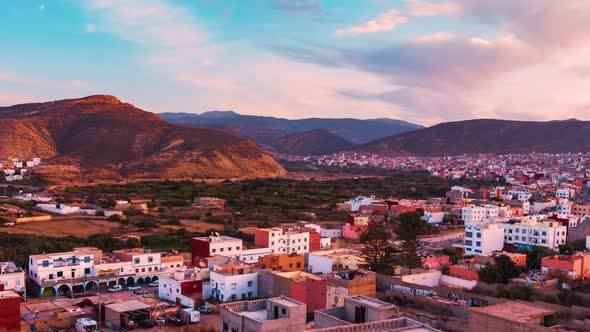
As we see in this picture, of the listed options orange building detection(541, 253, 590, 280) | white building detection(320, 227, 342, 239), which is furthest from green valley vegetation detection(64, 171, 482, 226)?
orange building detection(541, 253, 590, 280)

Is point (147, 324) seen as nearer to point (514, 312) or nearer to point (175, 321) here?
point (175, 321)

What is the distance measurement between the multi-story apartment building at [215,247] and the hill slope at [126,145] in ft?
180

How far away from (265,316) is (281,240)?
67.2 feet

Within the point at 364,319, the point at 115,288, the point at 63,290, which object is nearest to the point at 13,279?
the point at 63,290

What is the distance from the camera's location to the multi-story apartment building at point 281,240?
113 ft

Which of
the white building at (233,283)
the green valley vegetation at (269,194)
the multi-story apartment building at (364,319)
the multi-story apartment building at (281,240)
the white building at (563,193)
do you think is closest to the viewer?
the multi-story apartment building at (364,319)

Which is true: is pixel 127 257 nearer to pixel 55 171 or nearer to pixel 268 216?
pixel 268 216

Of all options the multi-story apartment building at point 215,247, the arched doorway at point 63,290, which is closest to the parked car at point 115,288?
the arched doorway at point 63,290

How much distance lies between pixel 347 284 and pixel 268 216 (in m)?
26.6

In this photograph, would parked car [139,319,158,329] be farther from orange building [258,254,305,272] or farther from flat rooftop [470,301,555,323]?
flat rooftop [470,301,555,323]

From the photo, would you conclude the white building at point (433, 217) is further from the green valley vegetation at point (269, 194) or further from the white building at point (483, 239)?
the white building at point (483, 239)

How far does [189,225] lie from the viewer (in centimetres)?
4497

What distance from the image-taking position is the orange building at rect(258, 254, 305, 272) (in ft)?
94.7

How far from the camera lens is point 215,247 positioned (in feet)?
101
